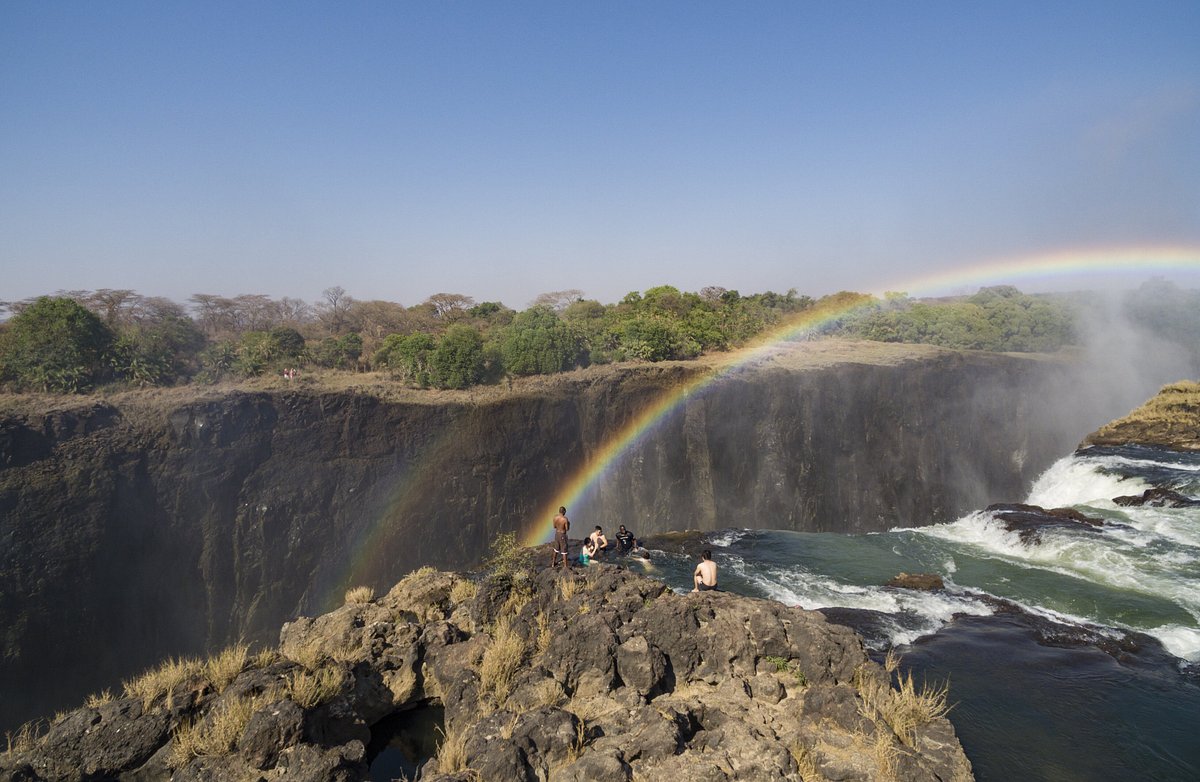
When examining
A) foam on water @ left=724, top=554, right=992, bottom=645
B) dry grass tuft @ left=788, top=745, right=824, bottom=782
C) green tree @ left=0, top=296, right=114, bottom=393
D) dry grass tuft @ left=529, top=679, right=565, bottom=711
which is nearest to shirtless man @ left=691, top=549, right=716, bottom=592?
foam on water @ left=724, top=554, right=992, bottom=645

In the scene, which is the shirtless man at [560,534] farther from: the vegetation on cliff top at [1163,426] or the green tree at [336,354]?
the vegetation on cliff top at [1163,426]

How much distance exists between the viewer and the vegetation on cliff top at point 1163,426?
2578 cm

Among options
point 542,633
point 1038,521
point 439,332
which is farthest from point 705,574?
point 439,332

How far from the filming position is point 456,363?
24.3m

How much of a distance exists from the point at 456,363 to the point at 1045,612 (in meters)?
20.6

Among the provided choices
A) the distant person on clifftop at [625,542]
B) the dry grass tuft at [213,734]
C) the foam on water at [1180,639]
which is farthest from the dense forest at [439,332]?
the foam on water at [1180,639]

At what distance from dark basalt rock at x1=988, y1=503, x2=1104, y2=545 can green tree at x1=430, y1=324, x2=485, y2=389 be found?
2033 centimetres

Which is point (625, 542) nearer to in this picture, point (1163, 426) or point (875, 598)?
point (875, 598)

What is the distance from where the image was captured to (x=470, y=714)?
7668 mm

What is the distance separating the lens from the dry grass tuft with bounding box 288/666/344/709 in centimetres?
737

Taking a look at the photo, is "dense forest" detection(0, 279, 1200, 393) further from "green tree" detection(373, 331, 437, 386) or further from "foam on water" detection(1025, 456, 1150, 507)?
"foam on water" detection(1025, 456, 1150, 507)

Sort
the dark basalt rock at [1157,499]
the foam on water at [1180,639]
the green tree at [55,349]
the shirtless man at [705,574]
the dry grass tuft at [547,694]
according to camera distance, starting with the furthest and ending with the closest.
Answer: the dark basalt rock at [1157,499] < the green tree at [55,349] < the shirtless man at [705,574] < the foam on water at [1180,639] < the dry grass tuft at [547,694]

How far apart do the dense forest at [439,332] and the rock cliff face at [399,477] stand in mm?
2732

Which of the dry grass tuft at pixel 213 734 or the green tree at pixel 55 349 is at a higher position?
the green tree at pixel 55 349
